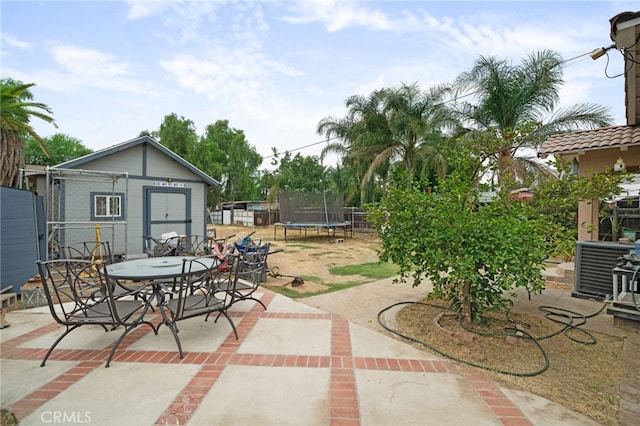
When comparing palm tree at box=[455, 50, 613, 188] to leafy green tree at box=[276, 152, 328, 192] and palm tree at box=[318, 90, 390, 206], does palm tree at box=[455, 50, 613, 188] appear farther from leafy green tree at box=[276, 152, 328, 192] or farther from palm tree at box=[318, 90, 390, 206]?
leafy green tree at box=[276, 152, 328, 192]

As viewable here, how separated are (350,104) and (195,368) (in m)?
16.2

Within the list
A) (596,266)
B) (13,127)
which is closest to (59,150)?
(13,127)

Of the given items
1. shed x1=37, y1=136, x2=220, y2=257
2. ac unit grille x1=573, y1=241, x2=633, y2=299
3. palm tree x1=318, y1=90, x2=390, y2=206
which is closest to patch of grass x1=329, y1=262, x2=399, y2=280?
ac unit grille x1=573, y1=241, x2=633, y2=299

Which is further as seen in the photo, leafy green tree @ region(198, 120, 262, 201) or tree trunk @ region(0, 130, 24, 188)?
leafy green tree @ region(198, 120, 262, 201)

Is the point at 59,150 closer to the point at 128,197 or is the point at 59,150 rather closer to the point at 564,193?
the point at 128,197

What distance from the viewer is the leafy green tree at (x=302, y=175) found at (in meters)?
27.2

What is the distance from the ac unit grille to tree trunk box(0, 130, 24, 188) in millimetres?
16431

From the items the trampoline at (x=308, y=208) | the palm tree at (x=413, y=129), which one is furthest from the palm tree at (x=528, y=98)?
the trampoline at (x=308, y=208)

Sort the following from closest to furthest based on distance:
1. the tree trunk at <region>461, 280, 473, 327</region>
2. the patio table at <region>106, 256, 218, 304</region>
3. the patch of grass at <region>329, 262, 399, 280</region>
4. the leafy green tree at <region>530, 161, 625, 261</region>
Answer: the patio table at <region>106, 256, 218, 304</region>, the leafy green tree at <region>530, 161, 625, 261</region>, the tree trunk at <region>461, 280, 473, 327</region>, the patch of grass at <region>329, 262, 399, 280</region>

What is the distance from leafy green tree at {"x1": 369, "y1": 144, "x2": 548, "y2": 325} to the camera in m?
2.85

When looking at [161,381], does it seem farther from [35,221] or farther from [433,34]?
[433,34]

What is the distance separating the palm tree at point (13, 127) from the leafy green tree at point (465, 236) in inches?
512

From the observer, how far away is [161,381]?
7.71ft

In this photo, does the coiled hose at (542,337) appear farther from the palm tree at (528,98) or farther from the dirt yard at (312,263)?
the palm tree at (528,98)
